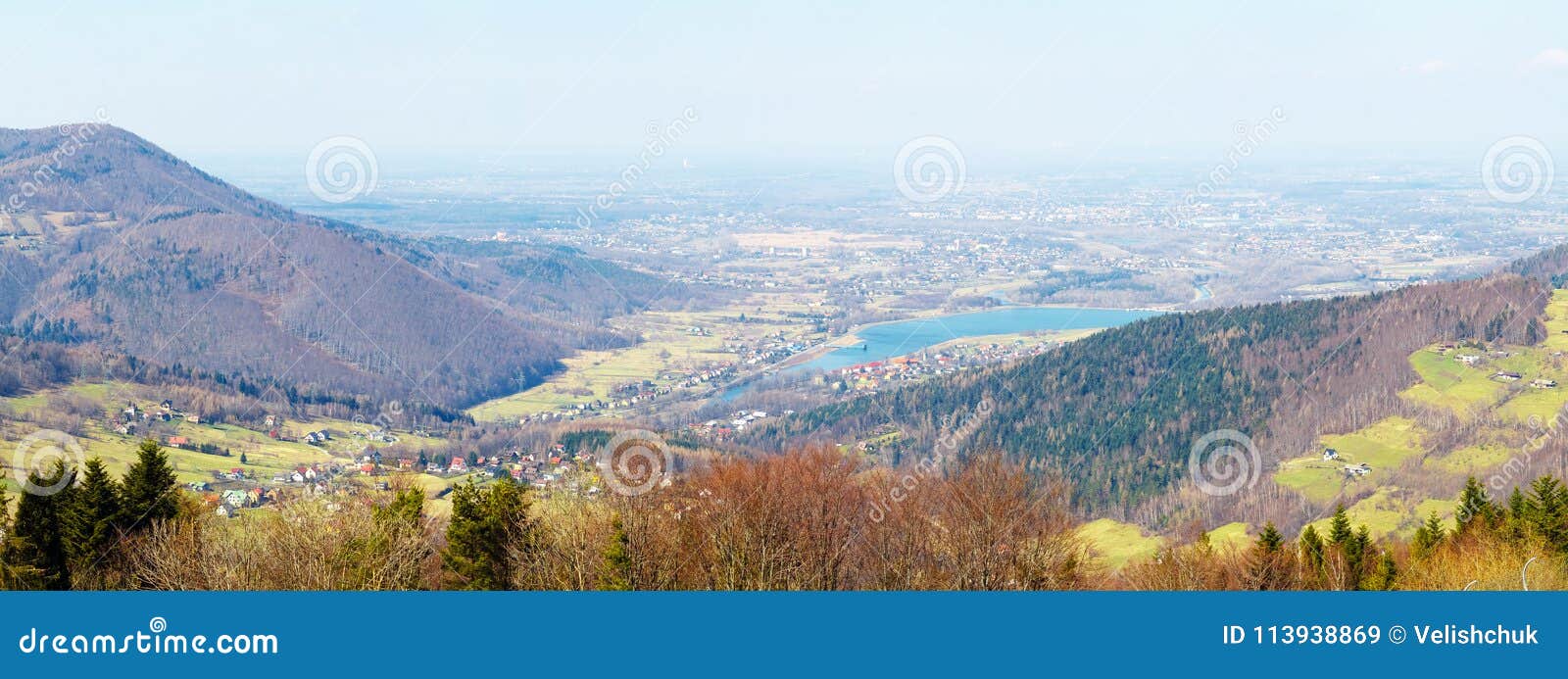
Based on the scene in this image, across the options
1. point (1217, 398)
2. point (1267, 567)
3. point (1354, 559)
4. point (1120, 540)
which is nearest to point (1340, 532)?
point (1354, 559)

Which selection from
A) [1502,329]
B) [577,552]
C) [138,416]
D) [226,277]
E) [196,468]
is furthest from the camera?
[226,277]

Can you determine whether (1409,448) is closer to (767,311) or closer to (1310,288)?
(1310,288)

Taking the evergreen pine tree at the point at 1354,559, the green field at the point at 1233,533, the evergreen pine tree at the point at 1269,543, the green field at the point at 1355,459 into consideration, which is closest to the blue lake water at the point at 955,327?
the green field at the point at 1355,459

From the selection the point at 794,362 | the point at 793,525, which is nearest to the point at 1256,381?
the point at 794,362

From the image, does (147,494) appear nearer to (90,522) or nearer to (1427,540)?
(90,522)

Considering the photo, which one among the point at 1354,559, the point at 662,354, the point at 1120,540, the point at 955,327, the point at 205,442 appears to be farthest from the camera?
the point at 955,327

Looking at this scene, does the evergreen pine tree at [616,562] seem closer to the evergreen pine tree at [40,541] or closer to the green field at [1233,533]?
the evergreen pine tree at [40,541]
